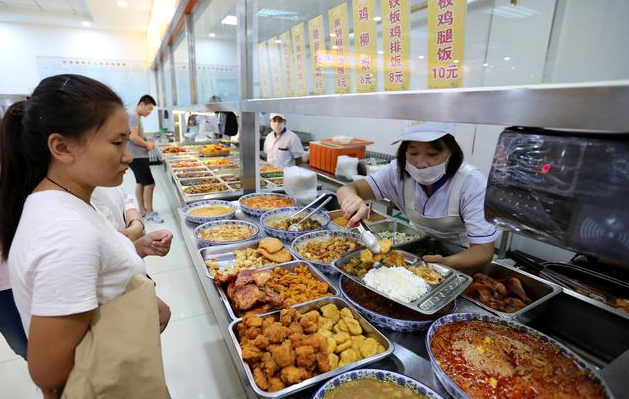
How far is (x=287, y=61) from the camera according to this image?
2.13 m

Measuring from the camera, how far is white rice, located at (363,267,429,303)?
1295mm

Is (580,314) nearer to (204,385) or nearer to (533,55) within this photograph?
(533,55)

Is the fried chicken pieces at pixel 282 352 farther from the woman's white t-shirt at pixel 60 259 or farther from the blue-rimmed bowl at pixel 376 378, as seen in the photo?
the woman's white t-shirt at pixel 60 259

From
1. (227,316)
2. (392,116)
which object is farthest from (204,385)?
(392,116)

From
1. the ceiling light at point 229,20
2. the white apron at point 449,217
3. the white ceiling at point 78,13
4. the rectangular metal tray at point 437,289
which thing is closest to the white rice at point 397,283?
the rectangular metal tray at point 437,289

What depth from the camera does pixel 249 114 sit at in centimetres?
287

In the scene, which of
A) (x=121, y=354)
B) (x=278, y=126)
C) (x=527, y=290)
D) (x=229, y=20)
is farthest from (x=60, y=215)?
(x=278, y=126)

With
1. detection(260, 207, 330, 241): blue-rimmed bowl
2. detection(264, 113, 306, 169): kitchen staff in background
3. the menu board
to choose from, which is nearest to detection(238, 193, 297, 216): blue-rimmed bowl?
detection(260, 207, 330, 241): blue-rimmed bowl

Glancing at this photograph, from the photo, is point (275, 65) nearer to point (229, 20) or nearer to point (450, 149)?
point (450, 149)

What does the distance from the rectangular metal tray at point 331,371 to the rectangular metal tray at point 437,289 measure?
0.13m

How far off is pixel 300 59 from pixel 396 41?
923 millimetres

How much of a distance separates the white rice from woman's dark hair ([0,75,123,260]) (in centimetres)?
119

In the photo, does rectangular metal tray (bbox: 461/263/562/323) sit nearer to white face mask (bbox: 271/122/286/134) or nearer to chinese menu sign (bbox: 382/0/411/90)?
chinese menu sign (bbox: 382/0/411/90)

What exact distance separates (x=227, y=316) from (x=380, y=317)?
67cm
